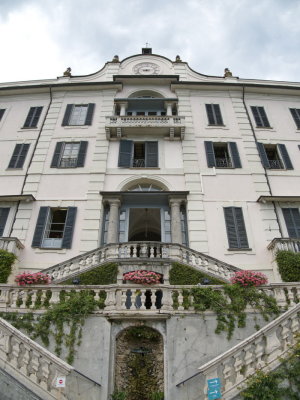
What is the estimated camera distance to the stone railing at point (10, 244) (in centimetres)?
1312

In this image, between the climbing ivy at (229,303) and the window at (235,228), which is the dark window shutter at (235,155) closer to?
the window at (235,228)

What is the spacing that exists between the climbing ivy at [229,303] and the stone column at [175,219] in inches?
209

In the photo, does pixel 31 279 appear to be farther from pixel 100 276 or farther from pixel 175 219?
pixel 175 219

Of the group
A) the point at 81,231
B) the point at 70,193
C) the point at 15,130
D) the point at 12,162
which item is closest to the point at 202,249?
the point at 81,231

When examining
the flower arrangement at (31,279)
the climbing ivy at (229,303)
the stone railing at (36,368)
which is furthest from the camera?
the flower arrangement at (31,279)

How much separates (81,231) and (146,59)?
17.0 meters

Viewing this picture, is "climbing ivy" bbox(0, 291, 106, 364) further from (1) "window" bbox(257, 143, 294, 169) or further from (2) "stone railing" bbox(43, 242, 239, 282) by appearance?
(1) "window" bbox(257, 143, 294, 169)

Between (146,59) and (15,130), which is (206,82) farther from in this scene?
(15,130)

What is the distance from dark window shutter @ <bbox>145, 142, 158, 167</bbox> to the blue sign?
1255 centimetres

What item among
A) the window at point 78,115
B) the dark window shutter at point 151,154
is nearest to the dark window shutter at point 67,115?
the window at point 78,115

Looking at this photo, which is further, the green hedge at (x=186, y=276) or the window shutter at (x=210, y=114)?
the window shutter at (x=210, y=114)

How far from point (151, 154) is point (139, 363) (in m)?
12.1

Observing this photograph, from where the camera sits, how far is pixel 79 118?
2000 cm

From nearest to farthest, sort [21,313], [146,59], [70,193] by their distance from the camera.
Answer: [21,313], [70,193], [146,59]
